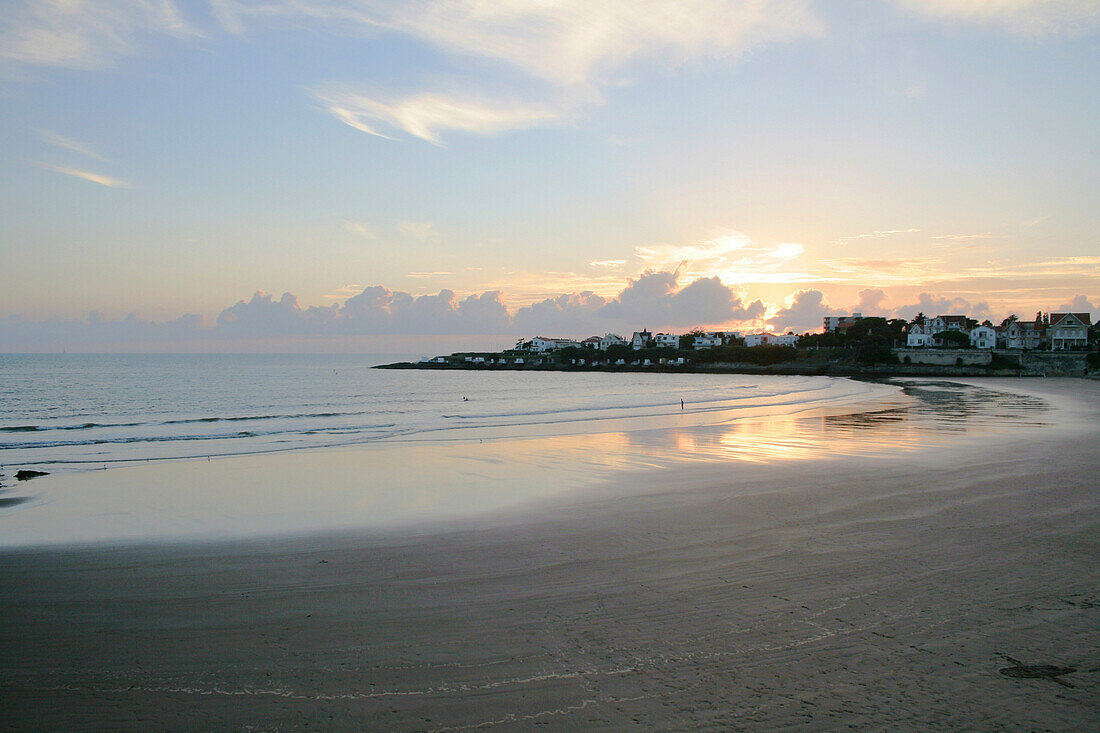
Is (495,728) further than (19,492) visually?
No

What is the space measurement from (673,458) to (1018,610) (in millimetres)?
10899

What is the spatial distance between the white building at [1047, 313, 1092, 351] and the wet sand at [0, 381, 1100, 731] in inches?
4237

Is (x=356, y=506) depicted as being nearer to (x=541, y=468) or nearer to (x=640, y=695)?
(x=541, y=468)

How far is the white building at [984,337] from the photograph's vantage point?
97.6m

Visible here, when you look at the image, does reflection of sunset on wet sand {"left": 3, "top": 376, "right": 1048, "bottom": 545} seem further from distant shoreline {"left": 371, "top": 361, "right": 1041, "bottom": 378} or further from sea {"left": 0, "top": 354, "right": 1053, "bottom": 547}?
distant shoreline {"left": 371, "top": 361, "right": 1041, "bottom": 378}

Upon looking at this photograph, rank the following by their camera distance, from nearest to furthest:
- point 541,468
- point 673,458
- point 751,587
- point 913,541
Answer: point 751,587
point 913,541
point 541,468
point 673,458

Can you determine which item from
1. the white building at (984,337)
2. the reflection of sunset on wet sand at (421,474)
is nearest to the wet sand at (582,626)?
the reflection of sunset on wet sand at (421,474)

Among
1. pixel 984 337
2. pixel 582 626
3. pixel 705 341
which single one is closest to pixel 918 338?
pixel 984 337

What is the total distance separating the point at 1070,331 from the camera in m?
93.8

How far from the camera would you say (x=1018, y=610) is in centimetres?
581

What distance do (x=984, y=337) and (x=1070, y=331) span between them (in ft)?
34.8

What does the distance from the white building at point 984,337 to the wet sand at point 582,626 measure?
106 metres

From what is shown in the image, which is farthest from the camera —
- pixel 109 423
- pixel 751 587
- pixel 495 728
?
pixel 109 423

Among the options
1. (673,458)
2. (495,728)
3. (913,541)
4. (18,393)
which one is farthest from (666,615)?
(18,393)
